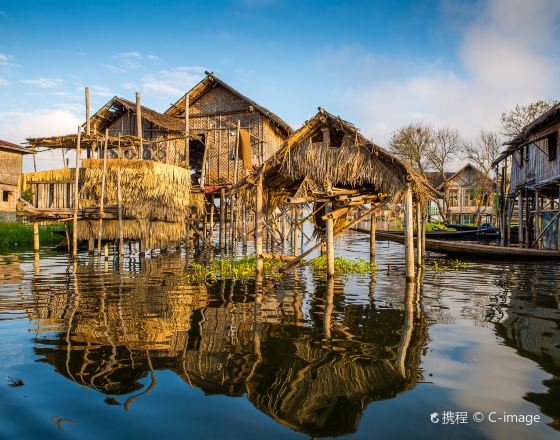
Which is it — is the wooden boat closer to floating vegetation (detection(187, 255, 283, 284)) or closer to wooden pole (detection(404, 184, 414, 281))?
wooden pole (detection(404, 184, 414, 281))

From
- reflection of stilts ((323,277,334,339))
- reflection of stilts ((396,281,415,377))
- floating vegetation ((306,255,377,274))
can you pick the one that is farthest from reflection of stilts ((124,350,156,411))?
floating vegetation ((306,255,377,274))

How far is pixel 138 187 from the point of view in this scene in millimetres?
16500

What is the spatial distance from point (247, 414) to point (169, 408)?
24.5 inches

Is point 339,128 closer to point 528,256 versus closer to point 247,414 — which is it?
point 247,414

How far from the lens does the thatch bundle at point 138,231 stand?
1655cm

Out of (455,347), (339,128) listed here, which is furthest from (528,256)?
(455,347)

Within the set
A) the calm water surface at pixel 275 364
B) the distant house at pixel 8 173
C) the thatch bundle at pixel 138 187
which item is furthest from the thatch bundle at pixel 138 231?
the distant house at pixel 8 173

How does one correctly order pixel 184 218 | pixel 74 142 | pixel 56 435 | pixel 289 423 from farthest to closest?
1. pixel 184 218
2. pixel 74 142
3. pixel 289 423
4. pixel 56 435

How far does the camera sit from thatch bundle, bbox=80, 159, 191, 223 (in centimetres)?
1648

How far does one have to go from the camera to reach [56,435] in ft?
9.95

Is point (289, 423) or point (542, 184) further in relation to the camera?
point (542, 184)

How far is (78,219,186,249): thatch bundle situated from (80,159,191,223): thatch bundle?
268mm

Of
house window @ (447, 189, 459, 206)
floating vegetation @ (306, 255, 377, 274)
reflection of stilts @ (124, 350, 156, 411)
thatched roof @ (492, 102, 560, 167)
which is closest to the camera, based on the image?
reflection of stilts @ (124, 350, 156, 411)

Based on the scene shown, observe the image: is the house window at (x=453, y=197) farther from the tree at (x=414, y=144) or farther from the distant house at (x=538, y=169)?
the distant house at (x=538, y=169)
